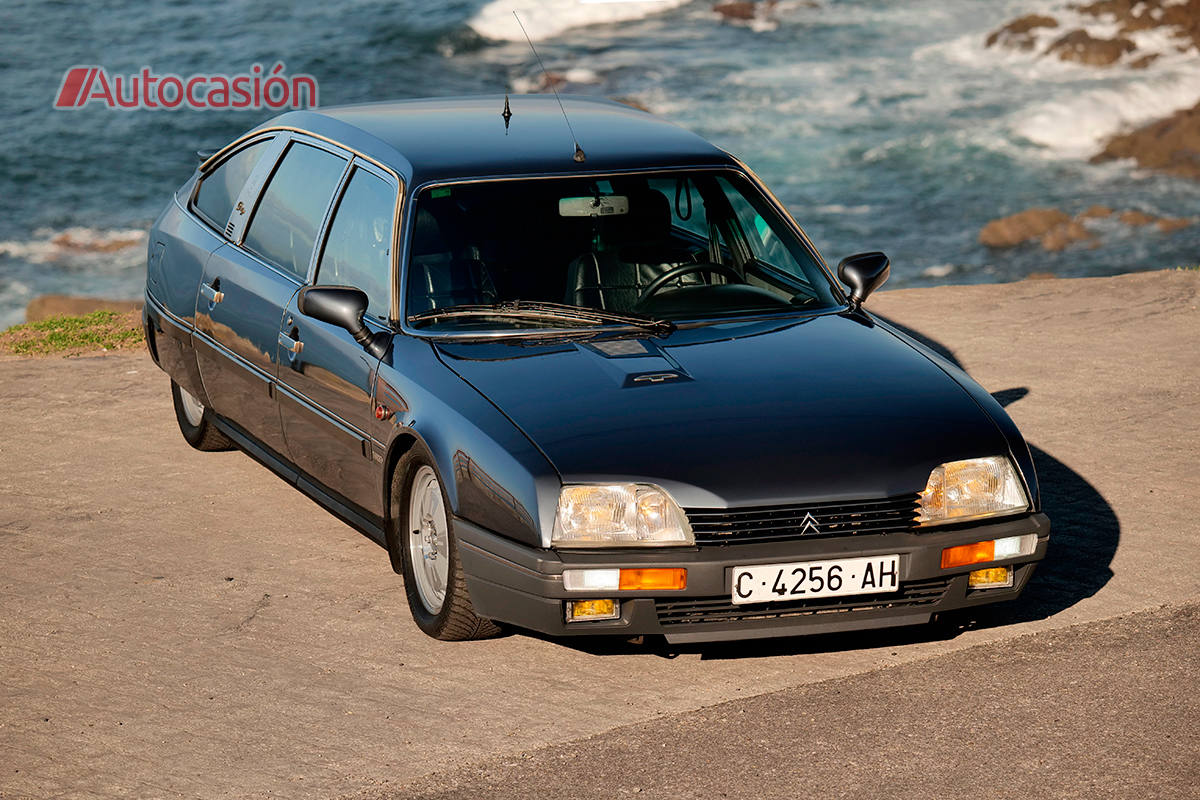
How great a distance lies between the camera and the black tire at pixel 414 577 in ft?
18.4

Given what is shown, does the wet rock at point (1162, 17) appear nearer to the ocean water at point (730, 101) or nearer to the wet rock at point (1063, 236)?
the ocean water at point (730, 101)

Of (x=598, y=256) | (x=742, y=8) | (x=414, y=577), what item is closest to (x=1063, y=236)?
(x=742, y=8)

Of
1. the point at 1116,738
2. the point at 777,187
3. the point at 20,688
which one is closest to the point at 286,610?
the point at 20,688

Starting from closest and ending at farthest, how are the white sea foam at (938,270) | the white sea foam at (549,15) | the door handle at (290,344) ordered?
1. the door handle at (290,344)
2. the white sea foam at (938,270)
3. the white sea foam at (549,15)

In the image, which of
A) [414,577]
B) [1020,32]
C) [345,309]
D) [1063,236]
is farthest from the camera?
[1020,32]

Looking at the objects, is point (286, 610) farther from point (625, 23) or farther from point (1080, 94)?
point (625, 23)

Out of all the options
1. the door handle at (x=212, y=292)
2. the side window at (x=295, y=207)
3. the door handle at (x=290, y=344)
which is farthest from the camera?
the door handle at (x=212, y=292)

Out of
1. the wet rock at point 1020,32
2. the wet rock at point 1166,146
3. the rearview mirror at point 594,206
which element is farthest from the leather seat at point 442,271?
the wet rock at point 1020,32

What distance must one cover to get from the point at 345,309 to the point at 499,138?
1160 mm

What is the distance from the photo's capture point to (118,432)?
9000 millimetres

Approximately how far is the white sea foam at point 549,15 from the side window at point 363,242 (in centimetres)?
3314

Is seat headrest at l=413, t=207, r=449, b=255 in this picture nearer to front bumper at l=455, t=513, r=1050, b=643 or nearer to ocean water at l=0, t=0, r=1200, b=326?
front bumper at l=455, t=513, r=1050, b=643

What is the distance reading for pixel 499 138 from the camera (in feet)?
22.6

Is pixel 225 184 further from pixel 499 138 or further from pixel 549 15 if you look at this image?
pixel 549 15
